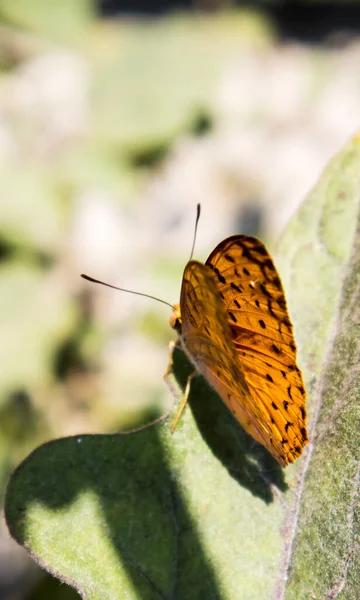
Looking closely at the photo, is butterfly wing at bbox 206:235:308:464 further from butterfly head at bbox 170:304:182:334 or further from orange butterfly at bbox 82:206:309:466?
butterfly head at bbox 170:304:182:334

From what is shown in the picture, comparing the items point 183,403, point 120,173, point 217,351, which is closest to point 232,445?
point 183,403

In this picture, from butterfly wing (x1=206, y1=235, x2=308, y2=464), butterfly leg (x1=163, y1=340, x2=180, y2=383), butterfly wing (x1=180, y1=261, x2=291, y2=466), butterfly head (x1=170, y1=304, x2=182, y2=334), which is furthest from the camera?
butterfly head (x1=170, y1=304, x2=182, y2=334)

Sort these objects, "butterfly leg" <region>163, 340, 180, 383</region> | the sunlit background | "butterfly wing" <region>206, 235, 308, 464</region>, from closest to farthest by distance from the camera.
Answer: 1. "butterfly wing" <region>206, 235, 308, 464</region>
2. "butterfly leg" <region>163, 340, 180, 383</region>
3. the sunlit background

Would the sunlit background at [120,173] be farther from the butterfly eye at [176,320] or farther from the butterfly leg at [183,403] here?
the butterfly leg at [183,403]

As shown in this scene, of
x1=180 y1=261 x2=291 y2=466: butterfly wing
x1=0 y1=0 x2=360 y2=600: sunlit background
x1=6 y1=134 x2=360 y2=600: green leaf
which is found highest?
x1=180 y1=261 x2=291 y2=466: butterfly wing

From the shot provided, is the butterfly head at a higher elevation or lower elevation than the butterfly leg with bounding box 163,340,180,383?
higher

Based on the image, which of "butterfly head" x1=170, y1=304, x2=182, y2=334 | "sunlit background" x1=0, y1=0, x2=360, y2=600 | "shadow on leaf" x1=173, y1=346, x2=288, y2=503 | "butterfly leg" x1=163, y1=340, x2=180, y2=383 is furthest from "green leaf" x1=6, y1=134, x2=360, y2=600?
"sunlit background" x1=0, y1=0, x2=360, y2=600

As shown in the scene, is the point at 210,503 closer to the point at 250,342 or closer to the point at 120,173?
the point at 250,342

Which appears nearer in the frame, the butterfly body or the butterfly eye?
the butterfly body
